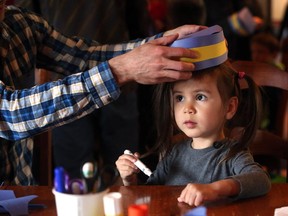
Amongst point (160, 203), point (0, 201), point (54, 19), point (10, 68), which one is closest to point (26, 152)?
point (10, 68)

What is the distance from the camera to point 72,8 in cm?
251

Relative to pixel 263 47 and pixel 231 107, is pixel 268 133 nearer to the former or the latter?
pixel 231 107

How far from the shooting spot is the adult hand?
1315mm

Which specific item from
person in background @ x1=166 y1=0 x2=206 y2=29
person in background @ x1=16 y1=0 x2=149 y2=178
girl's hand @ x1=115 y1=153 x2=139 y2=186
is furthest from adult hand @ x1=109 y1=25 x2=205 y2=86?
person in background @ x1=166 y1=0 x2=206 y2=29

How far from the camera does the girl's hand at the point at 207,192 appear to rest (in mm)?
1189

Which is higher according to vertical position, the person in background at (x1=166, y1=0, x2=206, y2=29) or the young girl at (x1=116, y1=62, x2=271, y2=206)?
the person in background at (x1=166, y1=0, x2=206, y2=29)

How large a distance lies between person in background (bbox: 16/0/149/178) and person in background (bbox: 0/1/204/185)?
51cm

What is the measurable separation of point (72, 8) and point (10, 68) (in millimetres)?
877

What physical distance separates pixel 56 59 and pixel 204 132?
659 millimetres

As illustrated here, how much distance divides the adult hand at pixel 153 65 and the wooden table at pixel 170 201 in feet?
0.84

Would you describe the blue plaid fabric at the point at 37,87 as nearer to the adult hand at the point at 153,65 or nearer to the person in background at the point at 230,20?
the adult hand at the point at 153,65

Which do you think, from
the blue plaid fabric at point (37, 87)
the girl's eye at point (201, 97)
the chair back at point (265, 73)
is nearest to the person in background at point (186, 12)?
the blue plaid fabric at point (37, 87)

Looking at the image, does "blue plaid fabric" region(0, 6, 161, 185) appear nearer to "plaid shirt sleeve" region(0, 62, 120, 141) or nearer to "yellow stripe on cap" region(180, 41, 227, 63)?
"plaid shirt sleeve" region(0, 62, 120, 141)

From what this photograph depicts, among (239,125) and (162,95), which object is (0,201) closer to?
(162,95)
